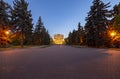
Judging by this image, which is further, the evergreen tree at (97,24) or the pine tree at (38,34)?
the pine tree at (38,34)

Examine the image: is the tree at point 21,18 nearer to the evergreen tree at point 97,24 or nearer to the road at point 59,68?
the evergreen tree at point 97,24

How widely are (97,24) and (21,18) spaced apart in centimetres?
2015

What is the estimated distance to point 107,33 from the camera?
44.4 m

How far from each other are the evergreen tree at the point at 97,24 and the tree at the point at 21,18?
1608 cm

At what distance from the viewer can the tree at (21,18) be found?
5063cm

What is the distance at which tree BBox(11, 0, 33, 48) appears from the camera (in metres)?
50.6

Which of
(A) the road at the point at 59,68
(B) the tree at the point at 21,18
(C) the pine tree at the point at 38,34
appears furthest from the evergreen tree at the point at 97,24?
(C) the pine tree at the point at 38,34

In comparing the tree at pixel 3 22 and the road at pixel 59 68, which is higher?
the tree at pixel 3 22

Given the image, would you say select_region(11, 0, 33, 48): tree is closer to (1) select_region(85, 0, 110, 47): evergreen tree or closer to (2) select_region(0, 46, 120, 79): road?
(1) select_region(85, 0, 110, 47): evergreen tree

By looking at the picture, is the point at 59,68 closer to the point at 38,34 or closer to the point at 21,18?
the point at 21,18

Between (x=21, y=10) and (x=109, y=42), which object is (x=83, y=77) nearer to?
(x=109, y=42)

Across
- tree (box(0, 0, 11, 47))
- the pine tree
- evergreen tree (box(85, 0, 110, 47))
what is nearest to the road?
tree (box(0, 0, 11, 47))

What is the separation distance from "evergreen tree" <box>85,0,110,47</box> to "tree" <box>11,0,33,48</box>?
16.1 metres

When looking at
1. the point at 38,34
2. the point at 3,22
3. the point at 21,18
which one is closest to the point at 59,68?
the point at 3,22
